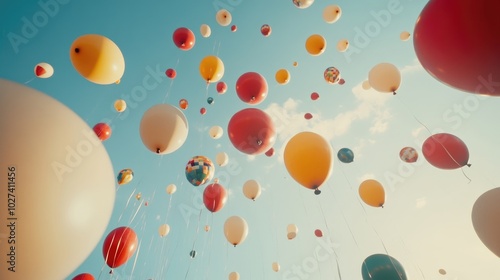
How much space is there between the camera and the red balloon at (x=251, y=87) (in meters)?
4.41

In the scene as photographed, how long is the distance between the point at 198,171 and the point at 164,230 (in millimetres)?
2622

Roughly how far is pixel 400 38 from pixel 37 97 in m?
6.97

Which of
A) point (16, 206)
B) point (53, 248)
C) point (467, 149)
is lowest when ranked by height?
point (53, 248)

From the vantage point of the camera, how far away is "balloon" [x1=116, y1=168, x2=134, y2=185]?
17.0 ft

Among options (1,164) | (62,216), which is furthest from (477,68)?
(1,164)

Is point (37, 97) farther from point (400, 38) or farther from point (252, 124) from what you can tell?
point (400, 38)

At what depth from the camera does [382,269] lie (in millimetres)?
3324

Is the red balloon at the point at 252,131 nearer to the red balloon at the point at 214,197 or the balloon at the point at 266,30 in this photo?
the red balloon at the point at 214,197

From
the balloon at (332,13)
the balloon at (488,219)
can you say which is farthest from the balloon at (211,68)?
the balloon at (488,219)

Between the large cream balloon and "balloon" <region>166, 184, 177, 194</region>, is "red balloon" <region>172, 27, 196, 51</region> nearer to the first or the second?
"balloon" <region>166, 184, 177, 194</region>

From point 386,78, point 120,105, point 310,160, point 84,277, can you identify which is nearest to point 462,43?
point 310,160

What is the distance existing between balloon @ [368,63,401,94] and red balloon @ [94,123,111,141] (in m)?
5.90

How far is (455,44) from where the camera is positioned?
2.19 metres

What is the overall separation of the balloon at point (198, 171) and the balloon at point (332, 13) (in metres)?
4.49
